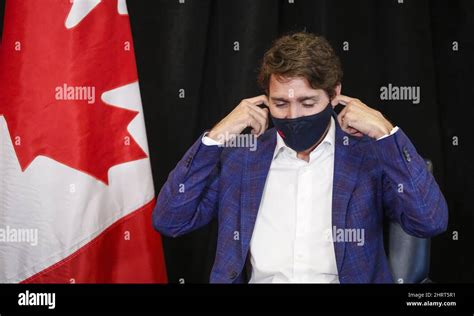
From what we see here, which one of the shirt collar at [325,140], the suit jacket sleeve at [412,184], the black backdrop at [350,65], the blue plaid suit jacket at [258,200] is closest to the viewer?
the suit jacket sleeve at [412,184]

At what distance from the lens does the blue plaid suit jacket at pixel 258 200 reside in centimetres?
196

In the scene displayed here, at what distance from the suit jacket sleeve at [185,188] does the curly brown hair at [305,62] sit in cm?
28

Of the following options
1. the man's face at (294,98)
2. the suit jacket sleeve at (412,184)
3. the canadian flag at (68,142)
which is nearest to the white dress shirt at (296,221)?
the man's face at (294,98)

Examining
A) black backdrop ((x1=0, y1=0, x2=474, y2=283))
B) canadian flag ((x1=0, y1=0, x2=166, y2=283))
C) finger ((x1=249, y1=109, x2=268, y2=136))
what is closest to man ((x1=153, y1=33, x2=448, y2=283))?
finger ((x1=249, y1=109, x2=268, y2=136))

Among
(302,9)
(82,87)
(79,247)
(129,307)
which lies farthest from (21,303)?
(302,9)

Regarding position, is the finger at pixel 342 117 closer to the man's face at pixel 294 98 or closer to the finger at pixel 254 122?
the man's face at pixel 294 98

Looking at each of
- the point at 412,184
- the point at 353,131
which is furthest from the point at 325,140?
the point at 412,184

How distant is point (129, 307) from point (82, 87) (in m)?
0.87

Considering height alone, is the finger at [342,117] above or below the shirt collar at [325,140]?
above

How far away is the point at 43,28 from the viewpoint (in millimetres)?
2396

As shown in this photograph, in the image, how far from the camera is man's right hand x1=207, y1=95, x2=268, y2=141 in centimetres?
203

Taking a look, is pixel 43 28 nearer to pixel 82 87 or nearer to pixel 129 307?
pixel 82 87

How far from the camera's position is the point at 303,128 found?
6.54 ft

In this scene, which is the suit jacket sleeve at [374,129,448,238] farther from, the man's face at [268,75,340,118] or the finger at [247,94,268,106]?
the finger at [247,94,268,106]
